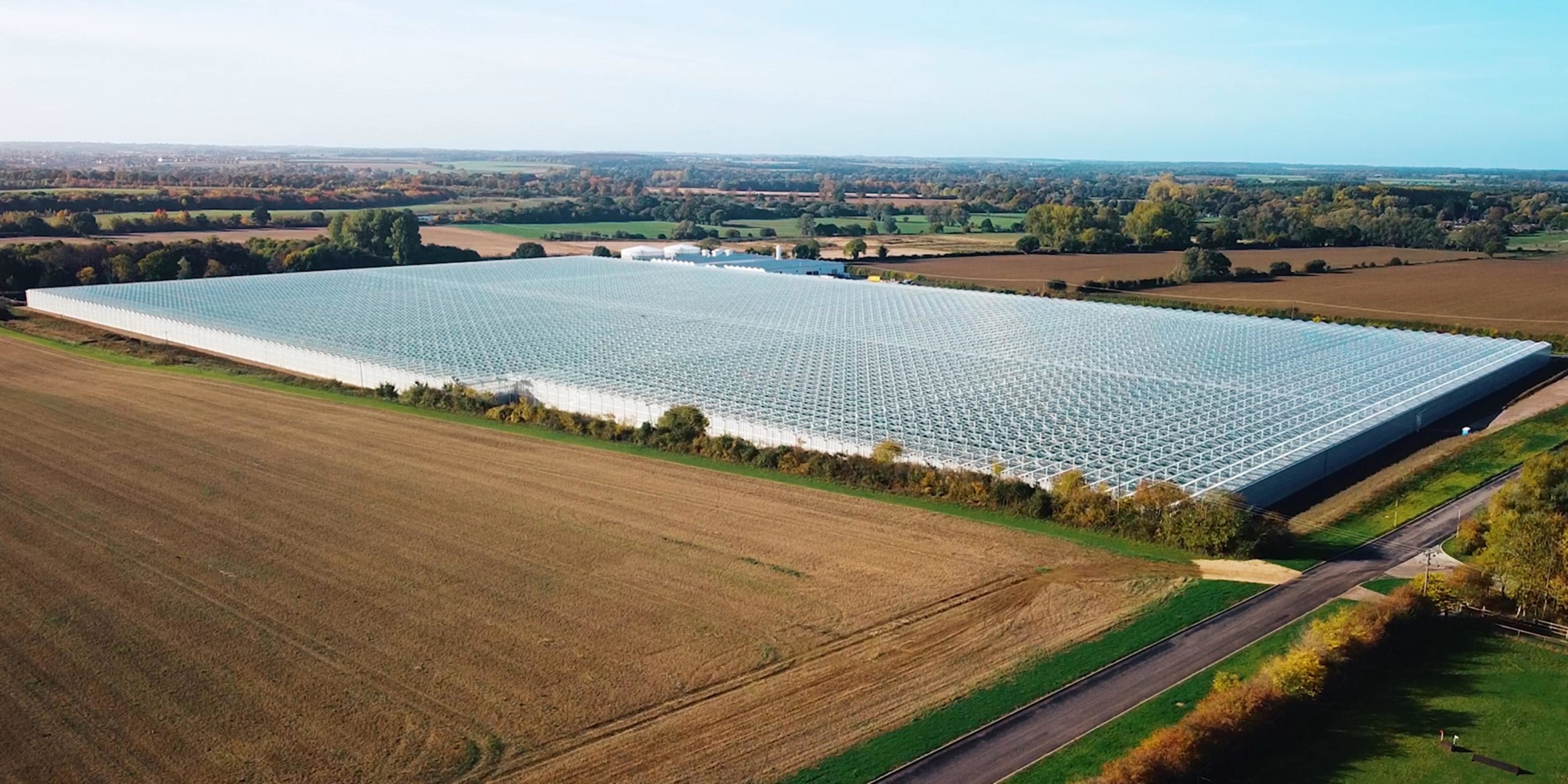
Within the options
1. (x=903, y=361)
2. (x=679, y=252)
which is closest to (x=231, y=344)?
(x=903, y=361)

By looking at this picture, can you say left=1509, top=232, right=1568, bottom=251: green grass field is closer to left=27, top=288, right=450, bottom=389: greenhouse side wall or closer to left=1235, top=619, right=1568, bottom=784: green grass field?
left=1235, top=619, right=1568, bottom=784: green grass field

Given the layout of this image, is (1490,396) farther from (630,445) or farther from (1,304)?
(1,304)

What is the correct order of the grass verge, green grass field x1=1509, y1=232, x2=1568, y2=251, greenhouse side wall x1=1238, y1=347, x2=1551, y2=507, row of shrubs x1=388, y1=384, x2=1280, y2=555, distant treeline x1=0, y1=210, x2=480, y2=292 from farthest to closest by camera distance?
green grass field x1=1509, y1=232, x2=1568, y2=251
distant treeline x1=0, y1=210, x2=480, y2=292
greenhouse side wall x1=1238, y1=347, x2=1551, y2=507
row of shrubs x1=388, y1=384, x2=1280, y2=555
the grass verge

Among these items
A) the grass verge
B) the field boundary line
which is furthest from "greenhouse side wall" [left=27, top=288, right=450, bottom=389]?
the grass verge

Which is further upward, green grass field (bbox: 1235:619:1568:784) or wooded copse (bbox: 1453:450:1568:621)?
wooded copse (bbox: 1453:450:1568:621)

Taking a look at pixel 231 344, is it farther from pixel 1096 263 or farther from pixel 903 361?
pixel 1096 263

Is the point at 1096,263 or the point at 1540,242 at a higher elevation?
the point at 1540,242
